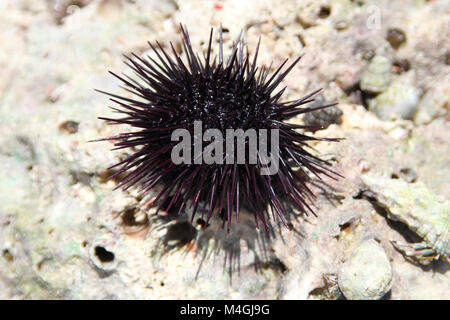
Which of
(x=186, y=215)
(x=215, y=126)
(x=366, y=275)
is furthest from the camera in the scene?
(x=186, y=215)

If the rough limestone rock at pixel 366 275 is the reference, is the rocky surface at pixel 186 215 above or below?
above

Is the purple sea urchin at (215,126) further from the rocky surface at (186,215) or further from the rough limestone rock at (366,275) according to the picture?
the rough limestone rock at (366,275)

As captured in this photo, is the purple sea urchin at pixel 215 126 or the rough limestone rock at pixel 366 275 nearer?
the purple sea urchin at pixel 215 126

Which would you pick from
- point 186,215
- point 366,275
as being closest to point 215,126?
point 186,215

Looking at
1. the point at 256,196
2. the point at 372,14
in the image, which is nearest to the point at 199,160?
the point at 256,196

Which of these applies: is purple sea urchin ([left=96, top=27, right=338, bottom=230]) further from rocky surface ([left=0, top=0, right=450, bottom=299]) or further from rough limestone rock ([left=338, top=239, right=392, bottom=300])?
rough limestone rock ([left=338, top=239, right=392, bottom=300])

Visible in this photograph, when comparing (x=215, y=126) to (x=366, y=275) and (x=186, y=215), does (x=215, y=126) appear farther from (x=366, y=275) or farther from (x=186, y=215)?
(x=366, y=275)

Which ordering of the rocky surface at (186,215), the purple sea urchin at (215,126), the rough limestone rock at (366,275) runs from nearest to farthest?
1. the purple sea urchin at (215,126)
2. the rough limestone rock at (366,275)
3. the rocky surface at (186,215)

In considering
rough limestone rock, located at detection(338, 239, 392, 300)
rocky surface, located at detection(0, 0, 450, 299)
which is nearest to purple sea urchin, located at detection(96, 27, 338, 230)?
rocky surface, located at detection(0, 0, 450, 299)

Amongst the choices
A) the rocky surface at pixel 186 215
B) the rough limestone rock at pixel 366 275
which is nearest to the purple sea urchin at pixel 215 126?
the rocky surface at pixel 186 215
